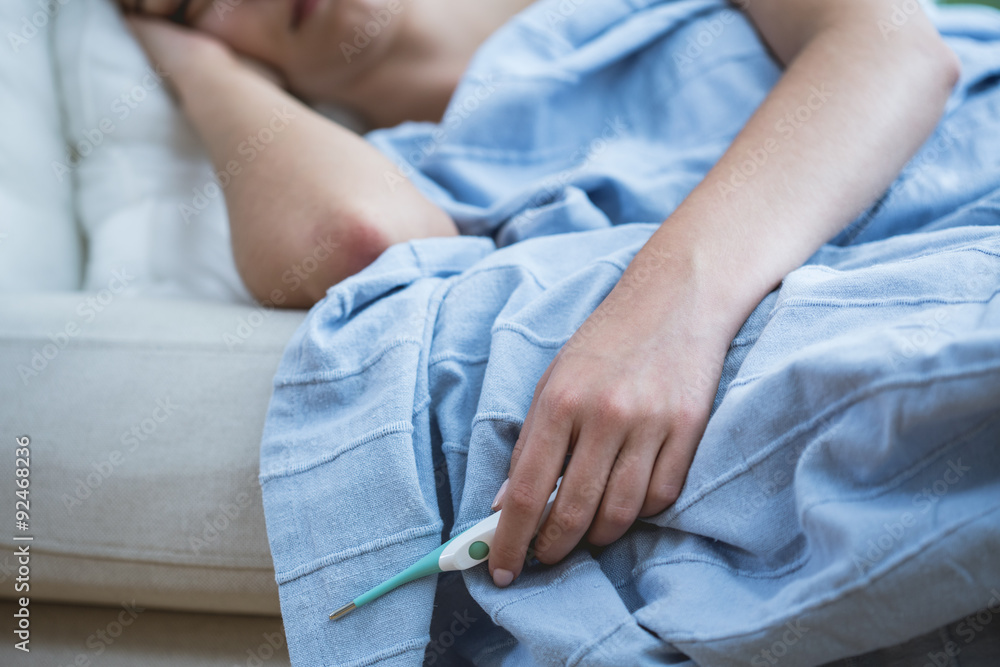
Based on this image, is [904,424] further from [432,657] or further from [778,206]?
[432,657]

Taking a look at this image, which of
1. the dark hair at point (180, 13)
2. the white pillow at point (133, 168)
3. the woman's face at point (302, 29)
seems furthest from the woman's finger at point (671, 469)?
the dark hair at point (180, 13)

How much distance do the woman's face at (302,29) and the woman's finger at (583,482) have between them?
0.78m

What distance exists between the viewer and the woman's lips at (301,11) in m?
0.94

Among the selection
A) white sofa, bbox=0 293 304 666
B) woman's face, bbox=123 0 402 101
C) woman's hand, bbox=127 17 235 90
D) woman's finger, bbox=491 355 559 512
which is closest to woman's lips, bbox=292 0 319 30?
woman's face, bbox=123 0 402 101

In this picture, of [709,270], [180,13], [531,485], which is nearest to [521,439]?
[531,485]

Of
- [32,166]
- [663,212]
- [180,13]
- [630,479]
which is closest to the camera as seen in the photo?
[630,479]

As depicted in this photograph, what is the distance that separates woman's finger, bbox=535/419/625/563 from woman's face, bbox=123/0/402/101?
0.78m

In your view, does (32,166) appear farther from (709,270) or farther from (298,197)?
(709,270)

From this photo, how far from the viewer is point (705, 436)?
1.35ft

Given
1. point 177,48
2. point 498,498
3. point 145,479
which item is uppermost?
point 177,48

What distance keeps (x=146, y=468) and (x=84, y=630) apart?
201 millimetres

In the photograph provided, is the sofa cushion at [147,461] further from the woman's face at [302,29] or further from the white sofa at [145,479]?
the woman's face at [302,29]

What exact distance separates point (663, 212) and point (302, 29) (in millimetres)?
610

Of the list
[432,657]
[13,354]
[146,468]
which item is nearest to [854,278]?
[432,657]
